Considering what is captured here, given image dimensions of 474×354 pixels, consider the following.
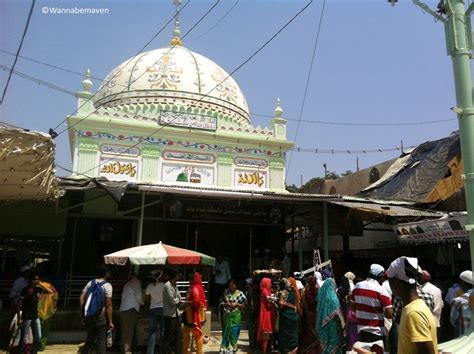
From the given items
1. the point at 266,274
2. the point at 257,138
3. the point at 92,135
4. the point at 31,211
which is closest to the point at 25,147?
the point at 266,274

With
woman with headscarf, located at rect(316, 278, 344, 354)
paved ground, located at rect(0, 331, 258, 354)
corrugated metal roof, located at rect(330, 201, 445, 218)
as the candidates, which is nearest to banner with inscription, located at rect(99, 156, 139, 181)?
paved ground, located at rect(0, 331, 258, 354)

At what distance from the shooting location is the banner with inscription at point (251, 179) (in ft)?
51.0

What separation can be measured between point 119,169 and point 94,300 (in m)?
8.49

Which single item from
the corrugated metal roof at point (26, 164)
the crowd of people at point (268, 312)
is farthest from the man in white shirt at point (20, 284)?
the corrugated metal roof at point (26, 164)

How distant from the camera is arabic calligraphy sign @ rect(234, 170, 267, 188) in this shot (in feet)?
51.0

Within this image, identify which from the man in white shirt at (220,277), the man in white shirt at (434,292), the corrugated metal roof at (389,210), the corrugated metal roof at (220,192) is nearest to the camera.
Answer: the man in white shirt at (434,292)

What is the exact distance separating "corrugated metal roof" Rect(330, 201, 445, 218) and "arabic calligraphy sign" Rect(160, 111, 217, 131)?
6.45 meters

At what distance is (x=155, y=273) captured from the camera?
→ 744 centimetres

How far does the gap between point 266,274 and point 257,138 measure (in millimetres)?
8885

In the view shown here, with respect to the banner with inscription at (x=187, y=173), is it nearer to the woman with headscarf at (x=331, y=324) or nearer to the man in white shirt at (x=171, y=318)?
the man in white shirt at (x=171, y=318)

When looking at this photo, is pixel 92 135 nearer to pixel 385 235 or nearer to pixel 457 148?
pixel 385 235

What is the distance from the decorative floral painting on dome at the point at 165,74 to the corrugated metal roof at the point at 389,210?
351 inches

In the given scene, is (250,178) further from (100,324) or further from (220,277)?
(100,324)

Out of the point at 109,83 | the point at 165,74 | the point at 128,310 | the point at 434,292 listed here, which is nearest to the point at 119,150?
the point at 165,74
